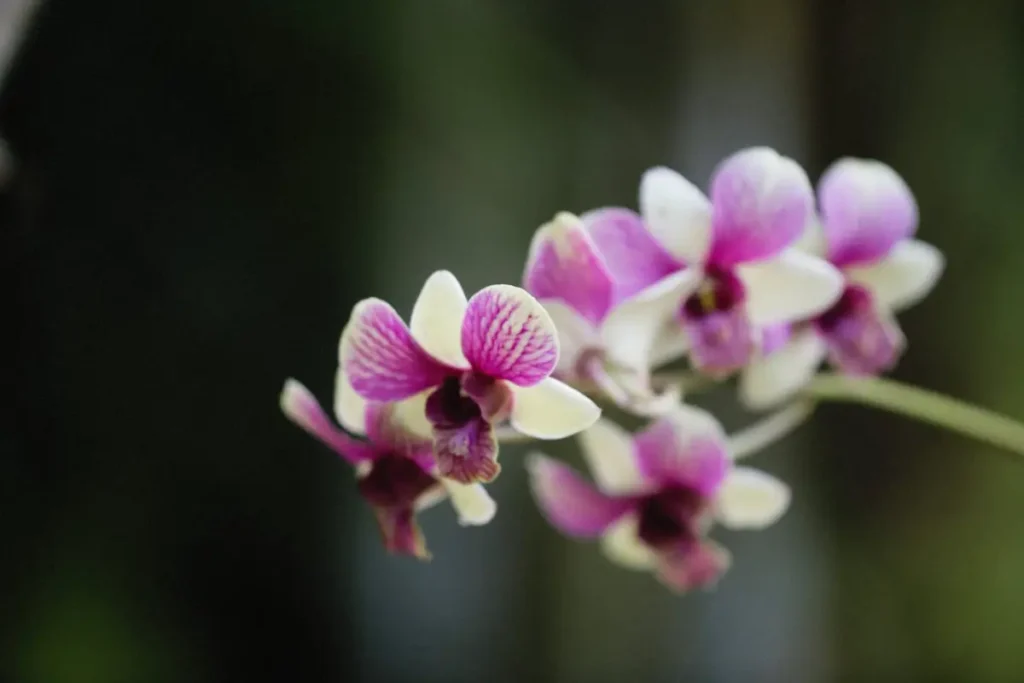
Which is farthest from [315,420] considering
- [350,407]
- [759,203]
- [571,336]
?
[759,203]

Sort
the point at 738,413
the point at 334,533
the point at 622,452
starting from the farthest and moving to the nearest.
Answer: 1. the point at 738,413
2. the point at 334,533
3. the point at 622,452

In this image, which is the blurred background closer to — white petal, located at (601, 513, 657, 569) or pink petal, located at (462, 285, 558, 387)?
white petal, located at (601, 513, 657, 569)

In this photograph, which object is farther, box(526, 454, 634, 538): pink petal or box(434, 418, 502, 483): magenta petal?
box(526, 454, 634, 538): pink petal

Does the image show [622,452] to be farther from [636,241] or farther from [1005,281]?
[1005,281]

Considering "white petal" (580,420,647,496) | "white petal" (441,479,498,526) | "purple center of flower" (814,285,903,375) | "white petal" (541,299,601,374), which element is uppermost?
"white petal" (541,299,601,374)

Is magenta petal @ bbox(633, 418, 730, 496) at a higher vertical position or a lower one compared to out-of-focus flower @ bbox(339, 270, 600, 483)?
lower

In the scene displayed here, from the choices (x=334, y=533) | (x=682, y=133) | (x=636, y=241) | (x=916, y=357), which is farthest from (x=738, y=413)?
(x=636, y=241)

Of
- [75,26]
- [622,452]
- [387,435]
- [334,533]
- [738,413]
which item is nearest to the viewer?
[387,435]

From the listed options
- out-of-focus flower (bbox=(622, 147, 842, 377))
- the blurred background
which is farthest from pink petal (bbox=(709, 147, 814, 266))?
the blurred background
